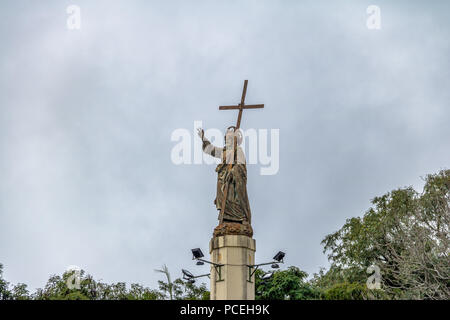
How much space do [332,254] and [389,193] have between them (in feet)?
16.6

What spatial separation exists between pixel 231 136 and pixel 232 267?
400 cm

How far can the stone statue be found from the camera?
16.4 metres

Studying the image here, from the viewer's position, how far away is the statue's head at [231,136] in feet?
56.1

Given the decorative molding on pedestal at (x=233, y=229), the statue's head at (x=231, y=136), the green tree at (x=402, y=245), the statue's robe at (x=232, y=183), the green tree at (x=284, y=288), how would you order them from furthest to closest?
1. the green tree at (x=284, y=288)
2. the green tree at (x=402, y=245)
3. the statue's head at (x=231, y=136)
4. the statue's robe at (x=232, y=183)
5. the decorative molding on pedestal at (x=233, y=229)

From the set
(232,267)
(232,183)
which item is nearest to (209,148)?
(232,183)

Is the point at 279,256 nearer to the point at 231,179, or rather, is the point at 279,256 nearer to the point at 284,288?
the point at 231,179

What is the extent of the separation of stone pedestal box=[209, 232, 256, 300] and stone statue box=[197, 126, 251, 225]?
67 cm

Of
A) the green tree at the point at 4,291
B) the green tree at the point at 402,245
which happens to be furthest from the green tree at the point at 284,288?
the green tree at the point at 4,291

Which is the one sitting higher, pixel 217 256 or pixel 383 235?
pixel 383 235

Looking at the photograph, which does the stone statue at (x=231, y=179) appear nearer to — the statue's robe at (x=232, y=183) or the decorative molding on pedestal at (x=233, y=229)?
the statue's robe at (x=232, y=183)

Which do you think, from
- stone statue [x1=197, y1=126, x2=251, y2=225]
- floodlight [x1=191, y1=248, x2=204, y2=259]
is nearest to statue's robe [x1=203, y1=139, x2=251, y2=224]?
stone statue [x1=197, y1=126, x2=251, y2=225]
